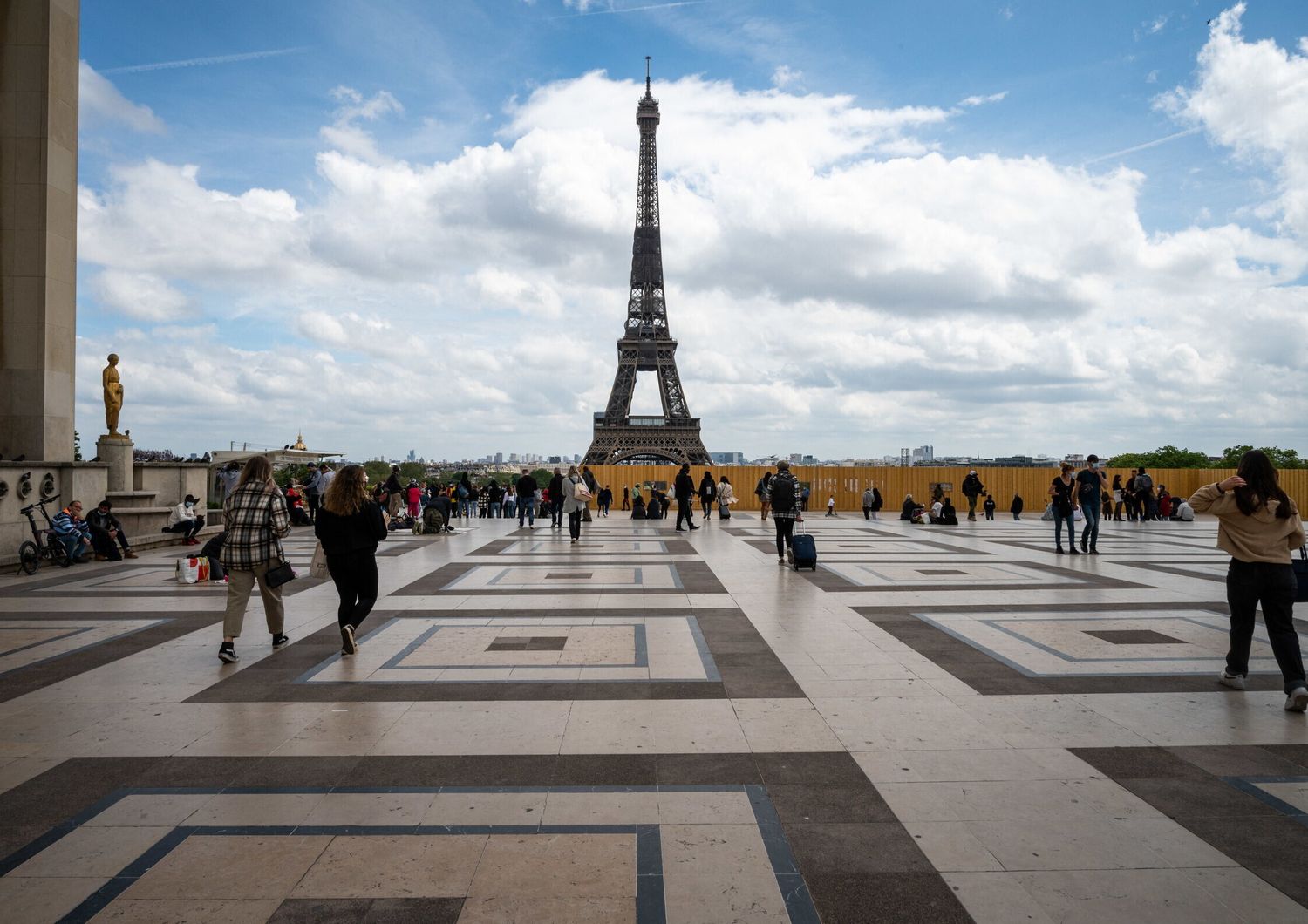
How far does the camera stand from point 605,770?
437 centimetres

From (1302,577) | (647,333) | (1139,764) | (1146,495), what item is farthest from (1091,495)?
(647,333)

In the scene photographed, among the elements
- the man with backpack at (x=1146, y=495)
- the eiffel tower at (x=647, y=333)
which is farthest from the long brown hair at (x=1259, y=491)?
the eiffel tower at (x=647, y=333)

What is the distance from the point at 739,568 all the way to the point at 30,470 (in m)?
12.0

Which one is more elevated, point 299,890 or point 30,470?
point 30,470

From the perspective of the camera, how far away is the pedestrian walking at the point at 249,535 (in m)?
7.00

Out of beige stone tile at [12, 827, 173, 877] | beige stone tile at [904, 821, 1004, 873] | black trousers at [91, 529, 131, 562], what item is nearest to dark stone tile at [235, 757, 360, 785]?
beige stone tile at [12, 827, 173, 877]

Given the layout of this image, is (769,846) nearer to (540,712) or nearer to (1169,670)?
(540,712)

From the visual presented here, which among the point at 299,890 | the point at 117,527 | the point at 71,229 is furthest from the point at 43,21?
the point at 299,890

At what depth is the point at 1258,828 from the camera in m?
3.66

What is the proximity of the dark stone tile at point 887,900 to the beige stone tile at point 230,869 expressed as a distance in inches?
81.0

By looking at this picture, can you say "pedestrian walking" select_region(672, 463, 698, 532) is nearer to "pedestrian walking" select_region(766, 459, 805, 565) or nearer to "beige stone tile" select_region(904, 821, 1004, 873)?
"pedestrian walking" select_region(766, 459, 805, 565)

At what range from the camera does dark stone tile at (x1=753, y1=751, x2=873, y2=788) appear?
423 cm

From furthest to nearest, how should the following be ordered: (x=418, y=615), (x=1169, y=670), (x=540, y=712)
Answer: (x=418, y=615), (x=1169, y=670), (x=540, y=712)

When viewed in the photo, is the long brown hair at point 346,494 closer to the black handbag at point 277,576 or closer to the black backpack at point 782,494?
the black handbag at point 277,576
